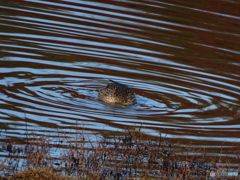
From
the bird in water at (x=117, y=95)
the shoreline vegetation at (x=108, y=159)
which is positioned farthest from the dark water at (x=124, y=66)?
the shoreline vegetation at (x=108, y=159)

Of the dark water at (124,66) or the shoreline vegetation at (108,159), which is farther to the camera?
the dark water at (124,66)

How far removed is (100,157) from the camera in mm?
9508

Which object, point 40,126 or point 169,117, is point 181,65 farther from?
point 40,126

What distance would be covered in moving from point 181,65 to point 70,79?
11.1ft

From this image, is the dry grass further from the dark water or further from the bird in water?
the bird in water

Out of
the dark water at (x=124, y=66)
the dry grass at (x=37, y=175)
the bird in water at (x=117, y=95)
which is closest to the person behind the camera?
the dry grass at (x=37, y=175)

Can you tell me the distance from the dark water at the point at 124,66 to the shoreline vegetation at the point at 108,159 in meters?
0.75

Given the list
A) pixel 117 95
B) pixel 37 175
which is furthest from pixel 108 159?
pixel 117 95

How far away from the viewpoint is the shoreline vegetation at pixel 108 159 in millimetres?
8867

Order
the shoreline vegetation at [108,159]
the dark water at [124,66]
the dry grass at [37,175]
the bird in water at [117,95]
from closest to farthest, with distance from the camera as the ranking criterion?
the dry grass at [37,175] < the shoreline vegetation at [108,159] < the dark water at [124,66] < the bird in water at [117,95]

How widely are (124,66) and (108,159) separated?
685 cm

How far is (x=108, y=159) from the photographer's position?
9.57 meters

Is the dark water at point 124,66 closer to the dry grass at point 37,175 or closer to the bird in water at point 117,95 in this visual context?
the bird in water at point 117,95

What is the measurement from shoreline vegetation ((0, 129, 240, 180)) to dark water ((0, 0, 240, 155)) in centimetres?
75
